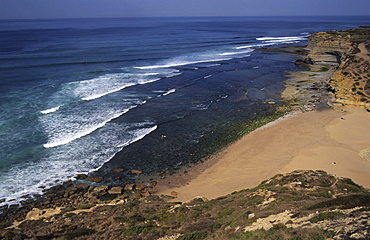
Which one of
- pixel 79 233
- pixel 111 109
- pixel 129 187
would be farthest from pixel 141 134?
pixel 79 233

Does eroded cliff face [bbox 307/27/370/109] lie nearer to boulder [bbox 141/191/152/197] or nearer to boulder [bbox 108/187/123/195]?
boulder [bbox 141/191/152/197]

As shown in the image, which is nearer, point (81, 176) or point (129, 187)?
point (129, 187)

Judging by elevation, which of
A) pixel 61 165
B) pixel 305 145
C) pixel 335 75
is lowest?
pixel 61 165

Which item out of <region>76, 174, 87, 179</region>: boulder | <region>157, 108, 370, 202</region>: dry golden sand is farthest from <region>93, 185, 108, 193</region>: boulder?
<region>157, 108, 370, 202</region>: dry golden sand

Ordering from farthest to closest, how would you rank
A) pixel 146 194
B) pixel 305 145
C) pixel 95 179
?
pixel 305 145
pixel 95 179
pixel 146 194

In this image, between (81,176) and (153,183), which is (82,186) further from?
(153,183)

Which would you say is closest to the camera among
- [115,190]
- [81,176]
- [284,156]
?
[115,190]

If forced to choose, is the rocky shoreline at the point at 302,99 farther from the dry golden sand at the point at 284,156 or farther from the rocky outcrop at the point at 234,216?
the dry golden sand at the point at 284,156

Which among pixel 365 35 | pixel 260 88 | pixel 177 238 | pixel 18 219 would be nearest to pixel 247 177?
Answer: pixel 177 238
